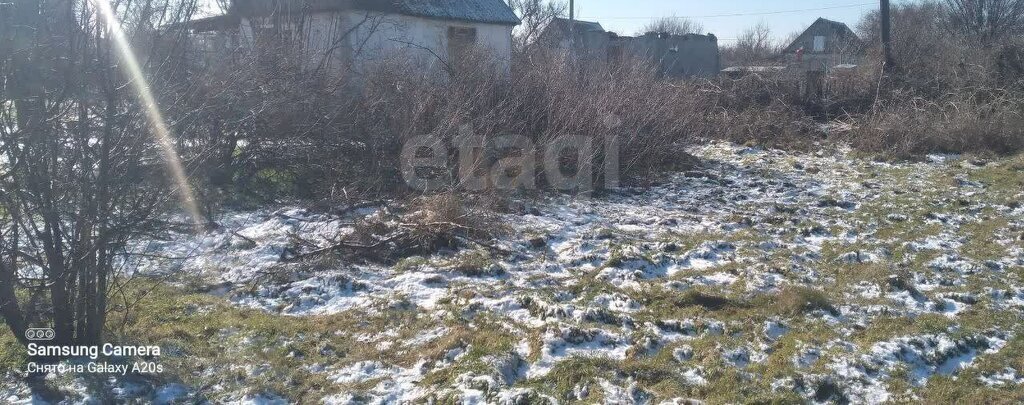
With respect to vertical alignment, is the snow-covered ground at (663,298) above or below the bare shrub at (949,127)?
below

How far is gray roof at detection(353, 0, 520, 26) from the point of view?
13562 mm

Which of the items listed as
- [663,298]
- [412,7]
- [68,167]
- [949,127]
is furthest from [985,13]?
[68,167]

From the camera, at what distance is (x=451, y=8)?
1533 cm

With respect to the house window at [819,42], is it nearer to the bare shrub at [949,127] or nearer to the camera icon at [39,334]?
the bare shrub at [949,127]

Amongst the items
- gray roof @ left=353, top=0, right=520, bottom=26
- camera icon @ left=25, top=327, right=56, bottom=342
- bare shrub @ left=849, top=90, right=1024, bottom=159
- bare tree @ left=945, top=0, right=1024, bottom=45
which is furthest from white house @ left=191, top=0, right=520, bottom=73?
bare tree @ left=945, top=0, right=1024, bottom=45

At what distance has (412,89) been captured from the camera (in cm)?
929

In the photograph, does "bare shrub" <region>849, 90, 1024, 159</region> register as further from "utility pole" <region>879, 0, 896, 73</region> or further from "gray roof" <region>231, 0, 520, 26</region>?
"gray roof" <region>231, 0, 520, 26</region>

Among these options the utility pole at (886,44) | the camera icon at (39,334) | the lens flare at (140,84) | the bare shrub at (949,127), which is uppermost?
the utility pole at (886,44)

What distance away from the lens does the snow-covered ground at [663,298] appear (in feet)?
12.3

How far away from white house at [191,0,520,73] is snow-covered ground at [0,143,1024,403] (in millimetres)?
3710

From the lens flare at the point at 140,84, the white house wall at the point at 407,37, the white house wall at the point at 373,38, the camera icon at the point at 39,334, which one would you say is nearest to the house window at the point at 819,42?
the white house wall at the point at 373,38

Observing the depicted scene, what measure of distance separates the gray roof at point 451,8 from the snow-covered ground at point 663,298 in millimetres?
6895

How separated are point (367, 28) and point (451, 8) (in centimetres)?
268

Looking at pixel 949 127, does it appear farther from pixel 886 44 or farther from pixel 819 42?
pixel 819 42
